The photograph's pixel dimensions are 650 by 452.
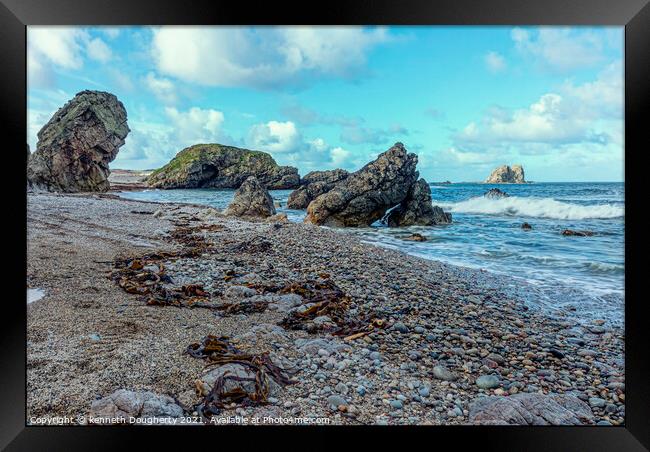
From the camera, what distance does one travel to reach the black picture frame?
175cm

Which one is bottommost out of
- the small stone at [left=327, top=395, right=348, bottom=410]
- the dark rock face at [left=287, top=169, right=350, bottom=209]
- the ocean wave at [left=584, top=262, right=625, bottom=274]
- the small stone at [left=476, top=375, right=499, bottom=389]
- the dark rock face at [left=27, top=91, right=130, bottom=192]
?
the small stone at [left=327, top=395, right=348, bottom=410]

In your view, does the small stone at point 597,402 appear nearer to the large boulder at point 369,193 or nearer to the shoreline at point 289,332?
the shoreline at point 289,332

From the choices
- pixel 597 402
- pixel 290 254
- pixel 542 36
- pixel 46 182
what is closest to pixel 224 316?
pixel 290 254

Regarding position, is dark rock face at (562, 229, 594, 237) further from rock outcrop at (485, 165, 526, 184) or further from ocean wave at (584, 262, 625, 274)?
rock outcrop at (485, 165, 526, 184)

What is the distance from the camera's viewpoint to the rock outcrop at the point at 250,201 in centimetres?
271

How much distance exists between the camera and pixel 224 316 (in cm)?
233

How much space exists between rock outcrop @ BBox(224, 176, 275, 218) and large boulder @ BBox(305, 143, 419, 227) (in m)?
0.41

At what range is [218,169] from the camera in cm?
259

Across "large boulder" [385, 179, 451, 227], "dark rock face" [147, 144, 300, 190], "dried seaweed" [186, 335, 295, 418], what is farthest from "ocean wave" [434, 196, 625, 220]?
"dried seaweed" [186, 335, 295, 418]

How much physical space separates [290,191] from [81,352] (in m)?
1.80

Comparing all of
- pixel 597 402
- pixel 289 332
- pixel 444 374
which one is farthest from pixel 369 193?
pixel 597 402

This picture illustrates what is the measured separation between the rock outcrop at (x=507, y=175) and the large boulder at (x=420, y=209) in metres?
0.44

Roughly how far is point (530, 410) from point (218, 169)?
261cm

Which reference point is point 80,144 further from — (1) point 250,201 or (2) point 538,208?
(2) point 538,208
